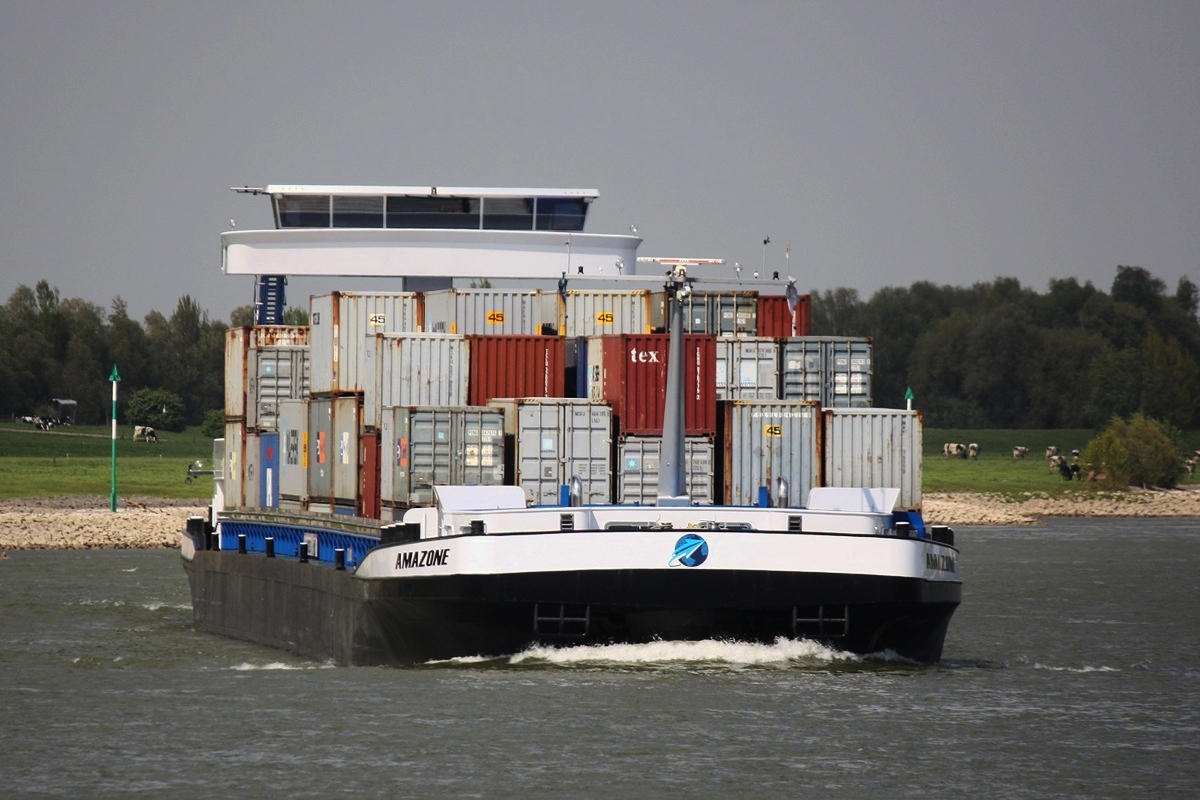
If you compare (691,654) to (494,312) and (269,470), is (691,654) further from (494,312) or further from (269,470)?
(269,470)

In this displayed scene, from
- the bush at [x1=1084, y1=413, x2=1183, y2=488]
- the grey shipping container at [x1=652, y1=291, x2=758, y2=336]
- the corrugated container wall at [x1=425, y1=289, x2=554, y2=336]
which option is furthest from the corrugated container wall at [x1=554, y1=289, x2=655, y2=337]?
the bush at [x1=1084, y1=413, x2=1183, y2=488]

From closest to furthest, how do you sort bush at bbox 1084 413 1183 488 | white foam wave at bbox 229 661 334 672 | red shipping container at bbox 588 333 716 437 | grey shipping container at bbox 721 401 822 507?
grey shipping container at bbox 721 401 822 507
red shipping container at bbox 588 333 716 437
white foam wave at bbox 229 661 334 672
bush at bbox 1084 413 1183 488

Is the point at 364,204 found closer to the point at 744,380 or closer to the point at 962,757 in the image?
the point at 744,380

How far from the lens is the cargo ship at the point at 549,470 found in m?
23.2

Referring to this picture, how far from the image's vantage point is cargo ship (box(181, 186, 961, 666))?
23234mm

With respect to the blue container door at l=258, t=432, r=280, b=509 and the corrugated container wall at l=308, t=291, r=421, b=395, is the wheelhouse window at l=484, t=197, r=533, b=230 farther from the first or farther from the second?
the blue container door at l=258, t=432, r=280, b=509

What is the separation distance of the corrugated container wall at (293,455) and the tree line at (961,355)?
76998mm

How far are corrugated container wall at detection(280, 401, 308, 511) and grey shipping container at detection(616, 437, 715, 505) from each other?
25.0ft

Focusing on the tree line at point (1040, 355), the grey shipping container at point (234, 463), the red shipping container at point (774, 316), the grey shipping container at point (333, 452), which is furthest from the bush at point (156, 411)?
the red shipping container at point (774, 316)

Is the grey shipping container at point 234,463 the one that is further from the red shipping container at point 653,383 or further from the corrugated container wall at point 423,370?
the red shipping container at point 653,383

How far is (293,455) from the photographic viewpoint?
3275cm

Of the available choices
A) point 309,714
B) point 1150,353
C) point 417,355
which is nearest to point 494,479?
point 417,355

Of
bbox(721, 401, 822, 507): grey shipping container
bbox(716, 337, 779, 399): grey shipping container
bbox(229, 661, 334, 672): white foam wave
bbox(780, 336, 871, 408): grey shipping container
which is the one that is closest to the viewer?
bbox(721, 401, 822, 507): grey shipping container

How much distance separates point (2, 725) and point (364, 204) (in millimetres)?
15894
